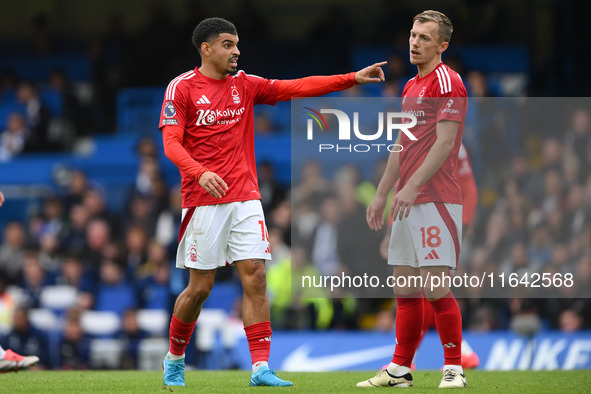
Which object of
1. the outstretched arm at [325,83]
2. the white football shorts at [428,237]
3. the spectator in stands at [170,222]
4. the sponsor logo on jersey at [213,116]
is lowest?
the spectator in stands at [170,222]

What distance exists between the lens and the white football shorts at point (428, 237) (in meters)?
6.57

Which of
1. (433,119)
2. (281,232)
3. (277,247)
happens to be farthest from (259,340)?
(281,232)

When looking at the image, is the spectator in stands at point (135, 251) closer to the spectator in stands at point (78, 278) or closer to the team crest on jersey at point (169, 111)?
the spectator in stands at point (78, 278)

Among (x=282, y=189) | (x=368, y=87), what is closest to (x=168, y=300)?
(x=282, y=189)

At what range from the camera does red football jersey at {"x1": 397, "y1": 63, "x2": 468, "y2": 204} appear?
6555mm

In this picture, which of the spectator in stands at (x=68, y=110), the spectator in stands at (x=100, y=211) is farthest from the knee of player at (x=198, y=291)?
the spectator in stands at (x=68, y=110)

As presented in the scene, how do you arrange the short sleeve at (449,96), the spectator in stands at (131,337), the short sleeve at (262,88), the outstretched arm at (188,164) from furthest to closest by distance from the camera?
the spectator in stands at (131,337)
the short sleeve at (262,88)
the short sleeve at (449,96)
the outstretched arm at (188,164)

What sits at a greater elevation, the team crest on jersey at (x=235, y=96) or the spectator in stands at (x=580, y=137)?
the team crest on jersey at (x=235, y=96)

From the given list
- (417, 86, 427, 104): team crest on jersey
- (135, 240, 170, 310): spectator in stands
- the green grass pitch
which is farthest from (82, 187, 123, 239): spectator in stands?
(417, 86, 427, 104): team crest on jersey

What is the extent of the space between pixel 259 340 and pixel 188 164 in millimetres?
1243

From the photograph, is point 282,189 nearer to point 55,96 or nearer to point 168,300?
point 168,300

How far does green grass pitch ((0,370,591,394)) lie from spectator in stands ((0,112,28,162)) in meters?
10.0

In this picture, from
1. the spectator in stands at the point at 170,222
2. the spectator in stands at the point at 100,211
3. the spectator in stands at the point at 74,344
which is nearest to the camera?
the spectator in stands at the point at 74,344

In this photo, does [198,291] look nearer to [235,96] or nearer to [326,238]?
[235,96]
